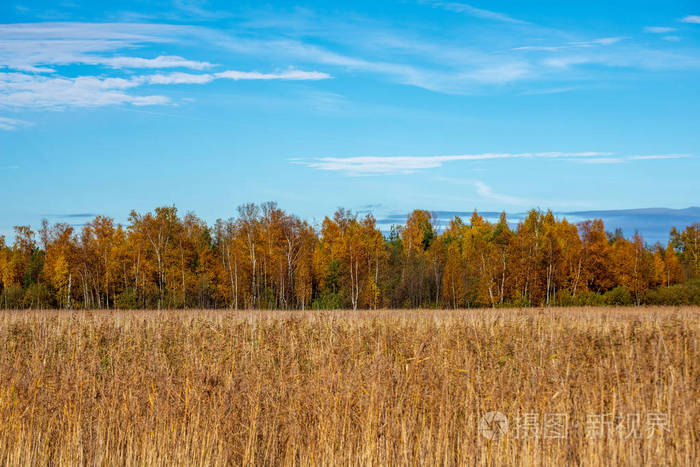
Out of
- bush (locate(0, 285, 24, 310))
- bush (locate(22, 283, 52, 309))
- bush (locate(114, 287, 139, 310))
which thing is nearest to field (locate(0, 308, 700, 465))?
bush (locate(114, 287, 139, 310))

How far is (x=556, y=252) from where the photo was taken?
54.9 m

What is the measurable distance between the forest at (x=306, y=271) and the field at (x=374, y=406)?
125 ft

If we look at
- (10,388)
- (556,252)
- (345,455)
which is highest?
(556,252)

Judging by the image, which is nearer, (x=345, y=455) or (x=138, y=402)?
(x=345, y=455)

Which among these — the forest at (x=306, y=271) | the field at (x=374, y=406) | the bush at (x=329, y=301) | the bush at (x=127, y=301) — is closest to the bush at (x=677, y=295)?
the forest at (x=306, y=271)

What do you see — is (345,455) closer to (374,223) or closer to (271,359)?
(271,359)

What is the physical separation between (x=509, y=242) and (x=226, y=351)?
4758 cm

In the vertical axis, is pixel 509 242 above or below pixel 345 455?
above

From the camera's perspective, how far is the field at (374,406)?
663 centimetres

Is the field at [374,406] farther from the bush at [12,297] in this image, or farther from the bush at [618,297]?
the bush at [618,297]

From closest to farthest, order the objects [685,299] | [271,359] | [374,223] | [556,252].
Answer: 1. [271,359]
2. [685,299]
3. [556,252]
4. [374,223]

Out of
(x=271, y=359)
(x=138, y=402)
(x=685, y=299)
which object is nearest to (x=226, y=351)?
(x=271, y=359)

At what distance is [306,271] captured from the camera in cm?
5019

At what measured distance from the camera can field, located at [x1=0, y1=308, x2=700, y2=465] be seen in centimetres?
663
